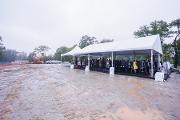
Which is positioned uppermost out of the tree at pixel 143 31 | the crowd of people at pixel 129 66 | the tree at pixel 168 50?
the tree at pixel 143 31

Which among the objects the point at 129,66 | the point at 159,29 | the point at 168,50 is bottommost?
the point at 129,66

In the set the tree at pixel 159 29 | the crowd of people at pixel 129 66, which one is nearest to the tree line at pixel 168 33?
the tree at pixel 159 29

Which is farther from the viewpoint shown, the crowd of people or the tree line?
the tree line

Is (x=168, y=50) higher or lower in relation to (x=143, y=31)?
lower

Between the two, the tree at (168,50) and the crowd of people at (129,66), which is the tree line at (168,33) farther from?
the crowd of people at (129,66)

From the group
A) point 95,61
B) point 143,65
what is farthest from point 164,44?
point 143,65

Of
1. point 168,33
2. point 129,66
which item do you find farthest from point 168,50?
point 129,66

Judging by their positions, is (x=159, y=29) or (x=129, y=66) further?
(x=159, y=29)

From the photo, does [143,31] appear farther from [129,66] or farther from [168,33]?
[129,66]

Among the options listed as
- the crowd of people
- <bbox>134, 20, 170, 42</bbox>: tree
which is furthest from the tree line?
the crowd of people

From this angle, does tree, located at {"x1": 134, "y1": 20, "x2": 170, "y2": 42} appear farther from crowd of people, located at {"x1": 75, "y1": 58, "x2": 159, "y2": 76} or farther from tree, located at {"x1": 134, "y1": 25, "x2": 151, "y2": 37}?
crowd of people, located at {"x1": 75, "y1": 58, "x2": 159, "y2": 76}

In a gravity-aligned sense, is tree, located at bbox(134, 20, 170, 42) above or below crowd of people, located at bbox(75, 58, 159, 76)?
above

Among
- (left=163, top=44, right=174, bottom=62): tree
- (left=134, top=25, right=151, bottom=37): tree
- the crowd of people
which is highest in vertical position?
(left=134, top=25, right=151, bottom=37): tree

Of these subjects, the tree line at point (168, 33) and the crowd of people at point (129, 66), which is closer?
the crowd of people at point (129, 66)
